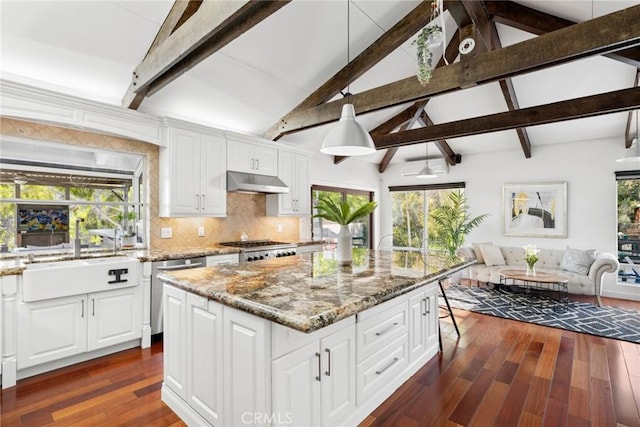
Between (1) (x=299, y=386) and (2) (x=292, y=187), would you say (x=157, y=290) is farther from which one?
(2) (x=292, y=187)

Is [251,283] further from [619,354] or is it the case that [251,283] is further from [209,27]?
[619,354]

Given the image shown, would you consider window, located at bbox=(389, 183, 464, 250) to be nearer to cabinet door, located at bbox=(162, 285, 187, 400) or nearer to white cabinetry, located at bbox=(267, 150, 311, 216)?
white cabinetry, located at bbox=(267, 150, 311, 216)

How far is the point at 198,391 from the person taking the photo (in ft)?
6.43

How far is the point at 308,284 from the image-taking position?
1958 mm

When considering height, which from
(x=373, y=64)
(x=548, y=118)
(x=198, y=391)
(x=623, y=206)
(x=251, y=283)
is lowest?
(x=198, y=391)

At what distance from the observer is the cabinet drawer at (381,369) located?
2.01 meters

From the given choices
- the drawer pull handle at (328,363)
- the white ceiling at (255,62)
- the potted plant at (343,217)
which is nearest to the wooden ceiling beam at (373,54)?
the white ceiling at (255,62)

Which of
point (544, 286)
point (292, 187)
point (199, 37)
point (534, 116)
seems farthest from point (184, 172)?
point (544, 286)

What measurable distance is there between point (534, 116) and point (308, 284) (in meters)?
3.92

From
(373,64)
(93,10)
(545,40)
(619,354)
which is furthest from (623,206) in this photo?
(93,10)

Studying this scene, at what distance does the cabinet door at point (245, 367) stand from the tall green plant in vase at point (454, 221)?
5.31m

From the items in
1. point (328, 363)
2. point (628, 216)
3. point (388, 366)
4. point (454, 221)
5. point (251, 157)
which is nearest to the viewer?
point (328, 363)

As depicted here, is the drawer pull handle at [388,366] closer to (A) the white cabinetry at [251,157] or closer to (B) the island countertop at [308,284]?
(B) the island countertop at [308,284]

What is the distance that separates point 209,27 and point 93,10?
1.22 meters
